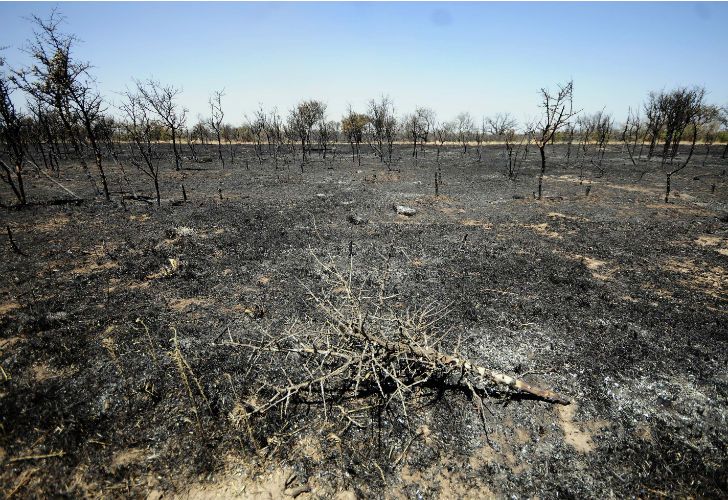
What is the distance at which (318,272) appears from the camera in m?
9.84

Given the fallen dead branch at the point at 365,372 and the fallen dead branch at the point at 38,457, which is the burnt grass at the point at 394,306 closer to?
the fallen dead branch at the point at 38,457

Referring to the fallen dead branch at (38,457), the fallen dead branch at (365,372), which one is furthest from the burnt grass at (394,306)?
the fallen dead branch at (365,372)

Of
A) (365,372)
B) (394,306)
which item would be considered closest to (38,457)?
(365,372)

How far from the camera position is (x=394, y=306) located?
8.12m

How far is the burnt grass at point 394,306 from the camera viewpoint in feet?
14.1

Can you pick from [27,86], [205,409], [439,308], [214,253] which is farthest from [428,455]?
[27,86]

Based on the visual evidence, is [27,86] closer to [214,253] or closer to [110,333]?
[214,253]

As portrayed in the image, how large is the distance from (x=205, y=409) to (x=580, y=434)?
538 centimetres

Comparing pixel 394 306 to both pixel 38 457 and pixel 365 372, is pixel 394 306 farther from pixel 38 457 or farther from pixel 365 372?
pixel 38 457

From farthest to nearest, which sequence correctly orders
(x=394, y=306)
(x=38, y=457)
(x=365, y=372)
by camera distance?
(x=394, y=306) < (x=365, y=372) < (x=38, y=457)

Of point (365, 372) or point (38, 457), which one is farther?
point (365, 372)

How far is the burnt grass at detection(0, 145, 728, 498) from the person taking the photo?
430cm

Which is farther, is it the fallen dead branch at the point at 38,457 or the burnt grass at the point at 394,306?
the burnt grass at the point at 394,306

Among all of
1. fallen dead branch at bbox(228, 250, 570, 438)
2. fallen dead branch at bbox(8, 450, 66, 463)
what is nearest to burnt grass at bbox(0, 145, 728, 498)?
fallen dead branch at bbox(8, 450, 66, 463)
